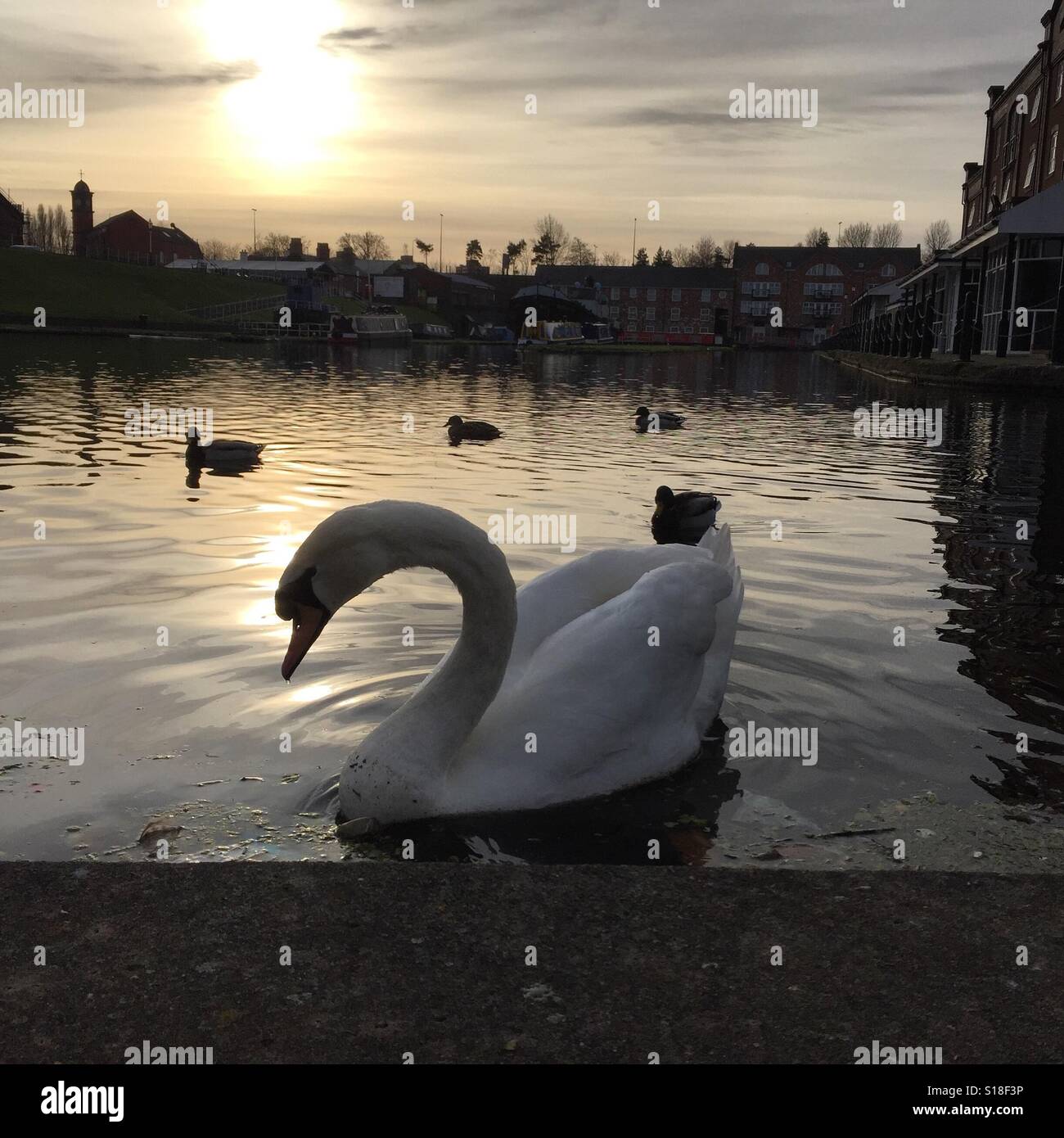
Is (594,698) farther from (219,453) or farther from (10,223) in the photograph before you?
(10,223)

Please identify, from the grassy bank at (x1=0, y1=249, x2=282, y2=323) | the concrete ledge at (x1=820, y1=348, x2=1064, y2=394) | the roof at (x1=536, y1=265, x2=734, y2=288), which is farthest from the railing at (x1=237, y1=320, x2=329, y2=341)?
the concrete ledge at (x1=820, y1=348, x2=1064, y2=394)

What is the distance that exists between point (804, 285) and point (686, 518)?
12505 centimetres

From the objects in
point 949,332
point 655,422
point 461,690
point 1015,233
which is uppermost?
point 1015,233

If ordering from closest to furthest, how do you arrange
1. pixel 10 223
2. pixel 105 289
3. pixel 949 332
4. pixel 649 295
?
pixel 949 332, pixel 105 289, pixel 10 223, pixel 649 295

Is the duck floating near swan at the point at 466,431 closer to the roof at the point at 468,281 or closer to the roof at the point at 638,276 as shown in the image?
the roof at the point at 638,276

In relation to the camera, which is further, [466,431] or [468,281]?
[468,281]

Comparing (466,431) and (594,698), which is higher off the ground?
(466,431)

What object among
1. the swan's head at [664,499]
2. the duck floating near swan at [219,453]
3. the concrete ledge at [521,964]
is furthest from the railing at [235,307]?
the concrete ledge at [521,964]

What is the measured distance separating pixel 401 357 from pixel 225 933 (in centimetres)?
6481

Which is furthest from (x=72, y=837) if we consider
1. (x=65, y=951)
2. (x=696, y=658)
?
(x=696, y=658)

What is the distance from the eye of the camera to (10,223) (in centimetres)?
10606

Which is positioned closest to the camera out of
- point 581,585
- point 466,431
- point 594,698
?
point 594,698

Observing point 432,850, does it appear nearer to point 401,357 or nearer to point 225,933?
point 225,933

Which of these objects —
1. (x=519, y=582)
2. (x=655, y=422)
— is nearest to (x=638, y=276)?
(x=655, y=422)
